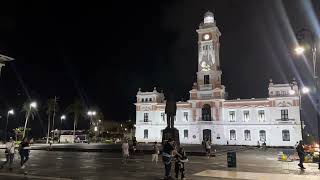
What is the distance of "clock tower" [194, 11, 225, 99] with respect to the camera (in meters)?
75.8

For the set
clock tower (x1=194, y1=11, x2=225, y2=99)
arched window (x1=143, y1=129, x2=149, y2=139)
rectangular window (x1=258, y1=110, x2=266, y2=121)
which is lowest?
arched window (x1=143, y1=129, x2=149, y2=139)

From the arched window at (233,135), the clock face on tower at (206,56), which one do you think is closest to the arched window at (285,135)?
the arched window at (233,135)

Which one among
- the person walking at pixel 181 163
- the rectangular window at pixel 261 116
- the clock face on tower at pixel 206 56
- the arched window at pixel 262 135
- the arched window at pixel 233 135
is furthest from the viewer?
the clock face on tower at pixel 206 56

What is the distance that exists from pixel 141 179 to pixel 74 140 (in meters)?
68.0

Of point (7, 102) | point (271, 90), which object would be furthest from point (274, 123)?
point (7, 102)

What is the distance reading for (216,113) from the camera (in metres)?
72.9

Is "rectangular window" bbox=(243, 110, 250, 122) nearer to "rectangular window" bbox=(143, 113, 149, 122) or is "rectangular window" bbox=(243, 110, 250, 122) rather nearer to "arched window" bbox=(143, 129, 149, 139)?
"rectangular window" bbox=(143, 113, 149, 122)

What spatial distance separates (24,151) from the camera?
62.0 feet

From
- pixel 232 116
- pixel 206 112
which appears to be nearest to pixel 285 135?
pixel 232 116

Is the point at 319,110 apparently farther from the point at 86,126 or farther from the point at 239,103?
the point at 86,126

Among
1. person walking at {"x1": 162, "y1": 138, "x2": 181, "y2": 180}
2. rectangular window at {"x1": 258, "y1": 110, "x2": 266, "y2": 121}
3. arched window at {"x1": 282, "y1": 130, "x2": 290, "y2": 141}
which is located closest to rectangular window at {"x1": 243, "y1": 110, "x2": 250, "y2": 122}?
rectangular window at {"x1": 258, "y1": 110, "x2": 266, "y2": 121}

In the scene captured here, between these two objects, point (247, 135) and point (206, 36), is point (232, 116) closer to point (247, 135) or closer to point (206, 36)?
point (247, 135)

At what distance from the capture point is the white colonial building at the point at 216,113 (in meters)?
66.2

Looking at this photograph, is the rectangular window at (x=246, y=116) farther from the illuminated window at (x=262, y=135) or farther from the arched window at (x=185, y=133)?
the arched window at (x=185, y=133)
